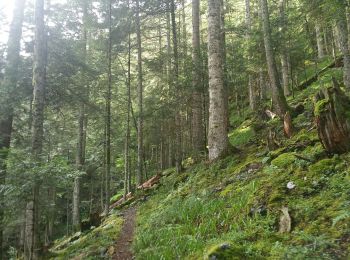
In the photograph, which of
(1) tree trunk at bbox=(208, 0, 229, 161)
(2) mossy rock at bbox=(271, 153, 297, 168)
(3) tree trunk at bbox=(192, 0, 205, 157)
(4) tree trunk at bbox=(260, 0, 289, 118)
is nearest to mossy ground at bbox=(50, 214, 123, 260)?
(1) tree trunk at bbox=(208, 0, 229, 161)

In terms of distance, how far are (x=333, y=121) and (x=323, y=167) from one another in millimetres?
896

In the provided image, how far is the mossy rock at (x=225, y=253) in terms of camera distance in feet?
14.1

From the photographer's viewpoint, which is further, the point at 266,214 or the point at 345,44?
the point at 345,44

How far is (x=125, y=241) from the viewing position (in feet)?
27.4

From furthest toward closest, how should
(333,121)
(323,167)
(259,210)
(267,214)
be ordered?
(333,121)
(323,167)
(259,210)
(267,214)

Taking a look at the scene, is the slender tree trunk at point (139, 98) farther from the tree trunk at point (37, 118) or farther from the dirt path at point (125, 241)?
the tree trunk at point (37, 118)

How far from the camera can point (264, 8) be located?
13641 mm

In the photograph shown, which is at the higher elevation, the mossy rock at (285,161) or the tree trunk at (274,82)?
the tree trunk at (274,82)

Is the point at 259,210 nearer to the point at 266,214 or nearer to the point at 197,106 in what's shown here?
the point at 266,214

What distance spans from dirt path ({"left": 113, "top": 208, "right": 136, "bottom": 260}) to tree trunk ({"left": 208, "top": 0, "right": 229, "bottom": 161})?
3167 millimetres

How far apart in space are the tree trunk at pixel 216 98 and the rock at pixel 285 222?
16.6 ft

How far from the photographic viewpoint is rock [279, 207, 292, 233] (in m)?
4.89

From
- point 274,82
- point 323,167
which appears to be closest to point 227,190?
point 323,167

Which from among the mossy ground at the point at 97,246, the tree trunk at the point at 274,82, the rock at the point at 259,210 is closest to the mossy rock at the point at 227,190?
the rock at the point at 259,210
